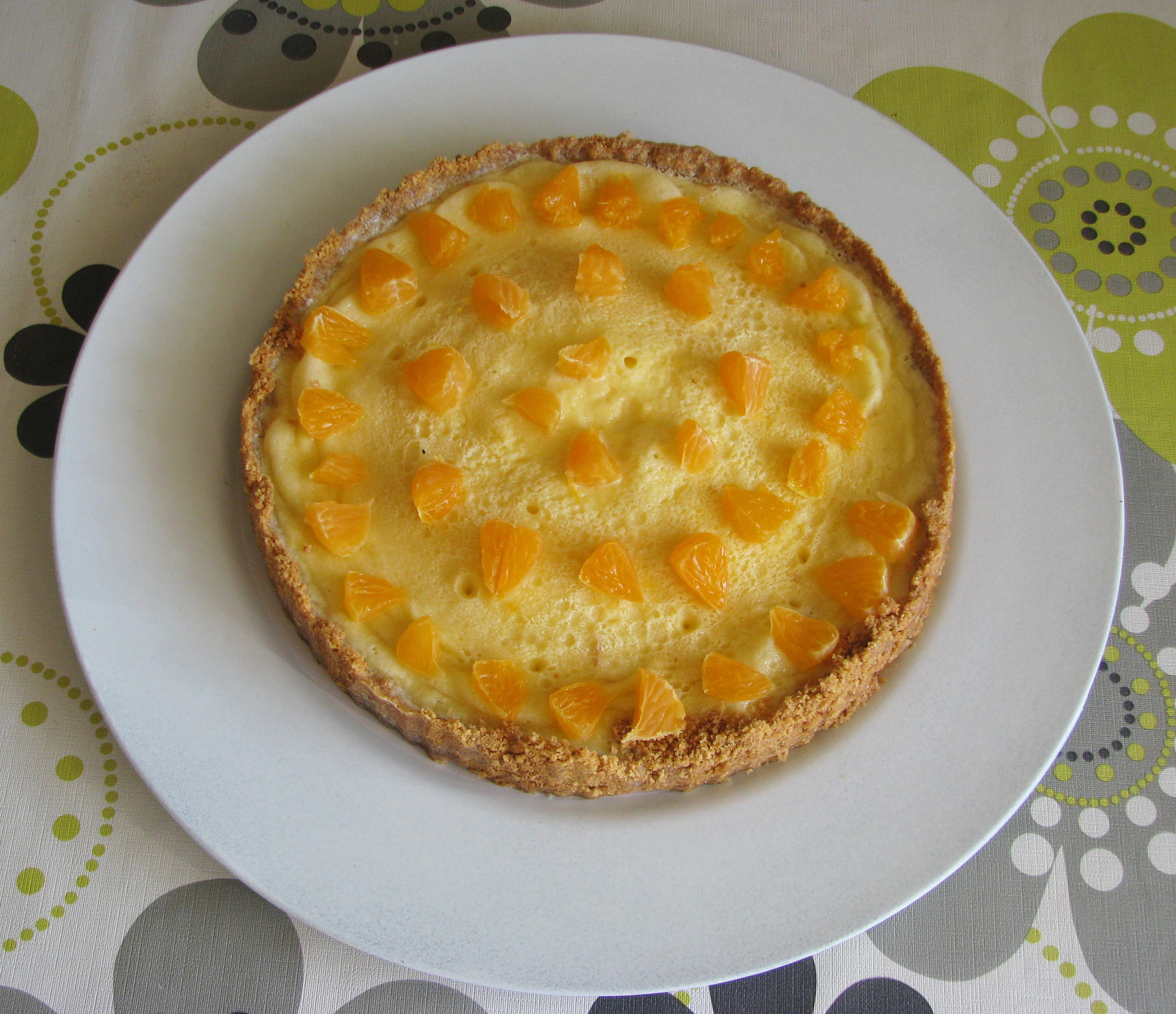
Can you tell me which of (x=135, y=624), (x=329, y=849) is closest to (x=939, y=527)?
(x=329, y=849)

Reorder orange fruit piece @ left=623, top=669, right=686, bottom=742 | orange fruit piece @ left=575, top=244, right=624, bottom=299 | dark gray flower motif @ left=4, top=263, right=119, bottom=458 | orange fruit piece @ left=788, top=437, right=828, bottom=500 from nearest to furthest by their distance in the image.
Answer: orange fruit piece @ left=623, top=669, right=686, bottom=742 → orange fruit piece @ left=788, top=437, right=828, bottom=500 → orange fruit piece @ left=575, top=244, right=624, bottom=299 → dark gray flower motif @ left=4, top=263, right=119, bottom=458

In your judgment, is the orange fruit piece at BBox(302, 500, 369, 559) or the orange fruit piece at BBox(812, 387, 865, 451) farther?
the orange fruit piece at BBox(812, 387, 865, 451)

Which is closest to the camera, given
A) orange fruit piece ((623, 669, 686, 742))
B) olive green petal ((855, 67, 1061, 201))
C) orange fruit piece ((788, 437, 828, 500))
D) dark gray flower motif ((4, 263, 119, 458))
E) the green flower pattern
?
orange fruit piece ((623, 669, 686, 742))

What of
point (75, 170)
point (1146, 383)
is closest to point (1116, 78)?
point (1146, 383)

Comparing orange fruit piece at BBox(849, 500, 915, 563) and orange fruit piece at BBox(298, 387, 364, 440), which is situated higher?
orange fruit piece at BBox(849, 500, 915, 563)

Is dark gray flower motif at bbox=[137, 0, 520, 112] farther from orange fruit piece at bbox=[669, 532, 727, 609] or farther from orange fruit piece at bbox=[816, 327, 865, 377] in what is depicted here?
orange fruit piece at bbox=[669, 532, 727, 609]

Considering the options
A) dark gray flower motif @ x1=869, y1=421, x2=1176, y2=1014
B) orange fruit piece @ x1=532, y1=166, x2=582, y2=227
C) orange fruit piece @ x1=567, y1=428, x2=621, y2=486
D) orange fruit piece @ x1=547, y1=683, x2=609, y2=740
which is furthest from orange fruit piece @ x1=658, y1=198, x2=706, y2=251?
dark gray flower motif @ x1=869, y1=421, x2=1176, y2=1014

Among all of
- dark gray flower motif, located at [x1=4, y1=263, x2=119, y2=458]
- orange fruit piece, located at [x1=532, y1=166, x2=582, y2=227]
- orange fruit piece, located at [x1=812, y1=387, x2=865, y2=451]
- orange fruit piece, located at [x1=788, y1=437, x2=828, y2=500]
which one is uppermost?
orange fruit piece, located at [x1=812, y1=387, x2=865, y2=451]

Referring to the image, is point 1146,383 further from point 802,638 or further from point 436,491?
point 436,491
